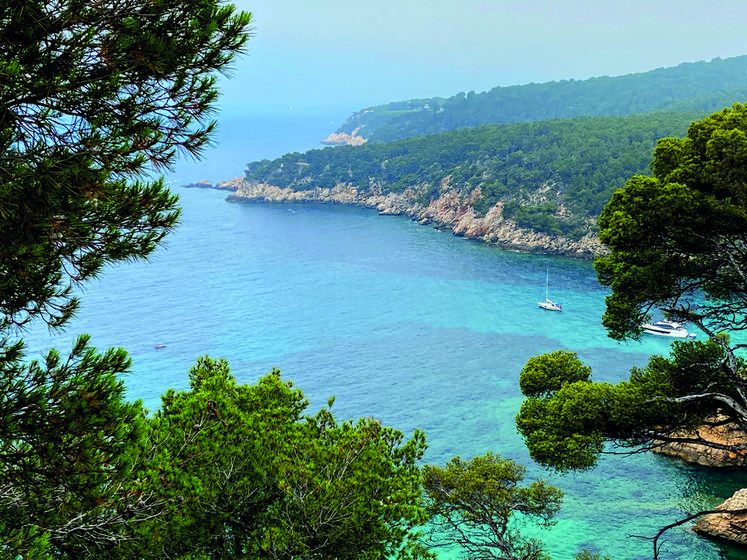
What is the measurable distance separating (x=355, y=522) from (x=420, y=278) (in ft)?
152

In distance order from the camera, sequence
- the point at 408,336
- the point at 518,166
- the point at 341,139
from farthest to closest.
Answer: the point at 341,139
the point at 518,166
the point at 408,336

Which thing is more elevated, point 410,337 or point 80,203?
point 80,203

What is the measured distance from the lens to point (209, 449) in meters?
8.91

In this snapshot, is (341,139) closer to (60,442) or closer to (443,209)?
(443,209)

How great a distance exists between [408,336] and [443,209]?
134 feet

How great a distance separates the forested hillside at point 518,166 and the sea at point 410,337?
26.3 feet

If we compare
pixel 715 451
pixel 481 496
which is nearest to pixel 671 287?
pixel 481 496

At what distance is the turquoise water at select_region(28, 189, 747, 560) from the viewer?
71.1 ft

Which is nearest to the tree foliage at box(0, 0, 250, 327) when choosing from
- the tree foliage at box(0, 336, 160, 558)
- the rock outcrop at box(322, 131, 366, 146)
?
the tree foliage at box(0, 336, 160, 558)

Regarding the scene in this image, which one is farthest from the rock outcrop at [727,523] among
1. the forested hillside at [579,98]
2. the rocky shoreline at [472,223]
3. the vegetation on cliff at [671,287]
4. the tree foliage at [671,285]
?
the forested hillside at [579,98]

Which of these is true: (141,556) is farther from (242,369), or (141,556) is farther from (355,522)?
(242,369)

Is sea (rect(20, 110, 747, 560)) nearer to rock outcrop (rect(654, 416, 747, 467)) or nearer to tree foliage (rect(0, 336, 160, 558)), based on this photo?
rock outcrop (rect(654, 416, 747, 467))

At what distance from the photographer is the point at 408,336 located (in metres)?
40.9

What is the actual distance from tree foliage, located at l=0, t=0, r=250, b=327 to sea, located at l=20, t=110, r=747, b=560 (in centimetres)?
1033
